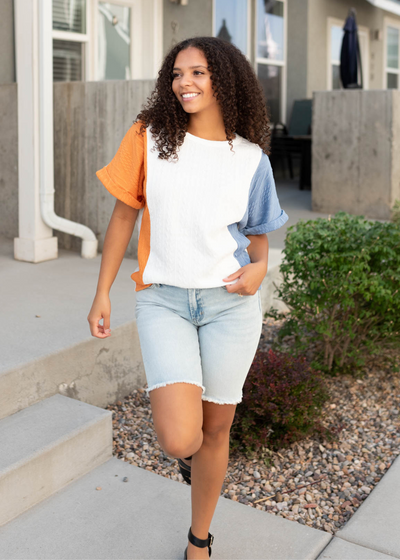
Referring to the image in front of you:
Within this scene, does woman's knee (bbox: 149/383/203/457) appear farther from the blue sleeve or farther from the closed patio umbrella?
the closed patio umbrella

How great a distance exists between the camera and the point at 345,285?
344 cm

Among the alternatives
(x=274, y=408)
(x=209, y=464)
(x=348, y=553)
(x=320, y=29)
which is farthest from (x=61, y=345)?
(x=320, y=29)

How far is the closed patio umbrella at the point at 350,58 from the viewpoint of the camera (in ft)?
28.5

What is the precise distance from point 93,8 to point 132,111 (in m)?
2.56

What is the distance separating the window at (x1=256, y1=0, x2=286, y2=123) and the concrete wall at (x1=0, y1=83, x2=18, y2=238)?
5.31 meters

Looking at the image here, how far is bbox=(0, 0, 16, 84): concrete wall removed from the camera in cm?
573

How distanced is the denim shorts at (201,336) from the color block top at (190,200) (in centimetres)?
5

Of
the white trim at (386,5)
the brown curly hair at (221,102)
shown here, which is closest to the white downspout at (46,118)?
the brown curly hair at (221,102)

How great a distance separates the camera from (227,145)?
6.47 ft

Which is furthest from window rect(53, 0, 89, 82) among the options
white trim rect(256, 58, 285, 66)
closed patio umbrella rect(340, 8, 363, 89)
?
white trim rect(256, 58, 285, 66)

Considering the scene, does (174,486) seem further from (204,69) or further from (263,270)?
(204,69)

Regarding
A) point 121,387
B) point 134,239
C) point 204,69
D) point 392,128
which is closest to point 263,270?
point 204,69

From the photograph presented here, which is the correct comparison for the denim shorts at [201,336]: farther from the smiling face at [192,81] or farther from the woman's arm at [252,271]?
the smiling face at [192,81]

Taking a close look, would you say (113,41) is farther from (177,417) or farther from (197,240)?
(177,417)
